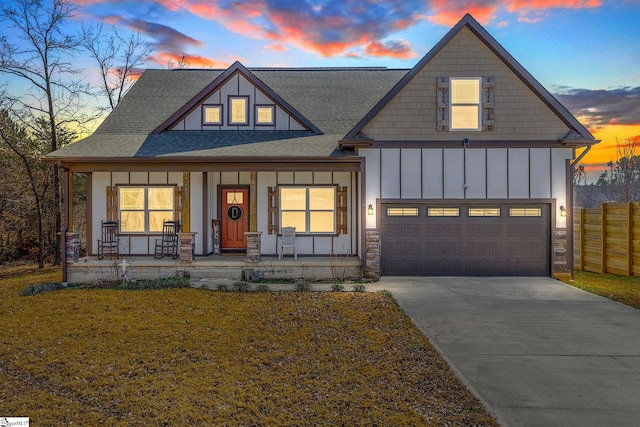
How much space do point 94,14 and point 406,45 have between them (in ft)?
48.0

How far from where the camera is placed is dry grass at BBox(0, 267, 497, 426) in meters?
3.78

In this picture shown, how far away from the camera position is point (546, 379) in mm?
4629

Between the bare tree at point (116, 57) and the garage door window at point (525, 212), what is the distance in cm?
2057

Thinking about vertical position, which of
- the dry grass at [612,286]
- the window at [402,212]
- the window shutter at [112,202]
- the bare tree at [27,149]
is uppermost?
the bare tree at [27,149]

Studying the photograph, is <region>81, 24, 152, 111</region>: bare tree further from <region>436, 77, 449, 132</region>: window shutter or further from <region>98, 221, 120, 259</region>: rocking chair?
<region>436, 77, 449, 132</region>: window shutter

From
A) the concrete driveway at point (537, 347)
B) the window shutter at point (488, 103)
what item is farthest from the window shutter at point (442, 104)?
the concrete driveway at point (537, 347)

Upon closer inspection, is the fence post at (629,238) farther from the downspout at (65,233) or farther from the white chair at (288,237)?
the downspout at (65,233)

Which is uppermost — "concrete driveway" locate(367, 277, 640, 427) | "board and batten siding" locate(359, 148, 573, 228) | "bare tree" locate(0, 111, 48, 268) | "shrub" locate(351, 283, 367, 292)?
"bare tree" locate(0, 111, 48, 268)

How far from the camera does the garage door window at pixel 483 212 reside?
1142 centimetres

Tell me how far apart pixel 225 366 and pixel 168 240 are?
26.4ft

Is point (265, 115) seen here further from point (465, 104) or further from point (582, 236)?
point (582, 236)

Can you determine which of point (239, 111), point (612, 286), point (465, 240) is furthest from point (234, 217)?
point (612, 286)

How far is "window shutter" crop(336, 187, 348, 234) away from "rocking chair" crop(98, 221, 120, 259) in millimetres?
7008

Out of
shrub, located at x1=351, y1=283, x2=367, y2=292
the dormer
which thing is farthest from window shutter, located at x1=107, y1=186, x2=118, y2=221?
shrub, located at x1=351, y1=283, x2=367, y2=292
